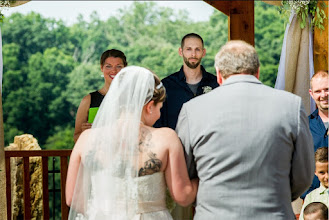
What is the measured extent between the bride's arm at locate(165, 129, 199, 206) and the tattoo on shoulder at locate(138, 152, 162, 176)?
0.16ft

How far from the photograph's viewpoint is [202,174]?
105 inches

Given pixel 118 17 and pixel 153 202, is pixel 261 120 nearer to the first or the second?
pixel 153 202

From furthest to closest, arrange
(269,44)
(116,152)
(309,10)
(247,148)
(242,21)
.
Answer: (269,44), (242,21), (309,10), (116,152), (247,148)

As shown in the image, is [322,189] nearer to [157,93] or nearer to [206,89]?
[206,89]

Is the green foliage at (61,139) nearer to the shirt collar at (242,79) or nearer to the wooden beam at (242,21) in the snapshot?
the wooden beam at (242,21)

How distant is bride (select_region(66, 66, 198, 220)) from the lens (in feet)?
8.97

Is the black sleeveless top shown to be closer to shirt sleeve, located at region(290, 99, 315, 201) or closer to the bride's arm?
the bride's arm

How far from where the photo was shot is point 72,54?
25.8 meters

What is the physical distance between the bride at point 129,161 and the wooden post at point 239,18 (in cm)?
346

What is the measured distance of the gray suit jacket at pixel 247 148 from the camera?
2.57m

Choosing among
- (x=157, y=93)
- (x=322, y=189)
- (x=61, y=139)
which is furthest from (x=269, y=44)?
(x=157, y=93)

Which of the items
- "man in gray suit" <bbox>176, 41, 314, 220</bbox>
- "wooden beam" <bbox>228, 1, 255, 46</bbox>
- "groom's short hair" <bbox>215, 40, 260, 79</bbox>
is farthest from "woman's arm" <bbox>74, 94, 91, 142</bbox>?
"groom's short hair" <bbox>215, 40, 260, 79</bbox>

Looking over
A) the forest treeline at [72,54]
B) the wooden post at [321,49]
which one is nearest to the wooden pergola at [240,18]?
the wooden post at [321,49]

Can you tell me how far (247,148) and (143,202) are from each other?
2.04 feet
